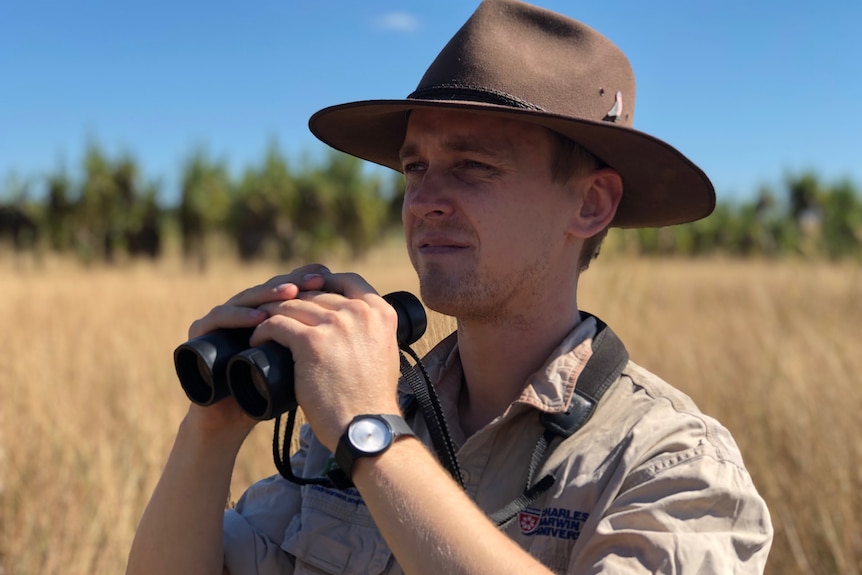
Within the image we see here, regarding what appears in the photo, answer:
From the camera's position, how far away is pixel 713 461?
1360 mm

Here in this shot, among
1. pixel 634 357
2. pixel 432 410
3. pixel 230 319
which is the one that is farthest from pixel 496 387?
pixel 634 357

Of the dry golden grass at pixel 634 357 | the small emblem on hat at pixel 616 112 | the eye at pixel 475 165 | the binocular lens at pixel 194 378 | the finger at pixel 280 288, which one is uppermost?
the small emblem on hat at pixel 616 112

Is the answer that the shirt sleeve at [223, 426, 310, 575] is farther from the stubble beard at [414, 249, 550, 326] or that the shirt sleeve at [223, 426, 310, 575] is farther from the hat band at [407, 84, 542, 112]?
the hat band at [407, 84, 542, 112]

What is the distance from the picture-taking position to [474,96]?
1700 mm

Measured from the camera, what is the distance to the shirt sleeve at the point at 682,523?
4.12 ft

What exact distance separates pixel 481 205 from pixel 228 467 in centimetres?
76

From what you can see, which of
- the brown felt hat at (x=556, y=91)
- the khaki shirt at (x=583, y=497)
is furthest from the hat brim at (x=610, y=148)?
the khaki shirt at (x=583, y=497)

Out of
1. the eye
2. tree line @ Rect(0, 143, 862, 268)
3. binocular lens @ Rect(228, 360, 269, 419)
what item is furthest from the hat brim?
tree line @ Rect(0, 143, 862, 268)

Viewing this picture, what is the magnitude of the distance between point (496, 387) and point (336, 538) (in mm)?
494

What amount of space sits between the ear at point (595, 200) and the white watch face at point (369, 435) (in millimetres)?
810

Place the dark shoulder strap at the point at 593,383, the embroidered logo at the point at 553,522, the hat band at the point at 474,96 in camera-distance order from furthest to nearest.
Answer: the hat band at the point at 474,96 → the dark shoulder strap at the point at 593,383 → the embroidered logo at the point at 553,522

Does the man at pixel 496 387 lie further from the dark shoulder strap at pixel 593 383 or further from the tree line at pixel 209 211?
the tree line at pixel 209 211

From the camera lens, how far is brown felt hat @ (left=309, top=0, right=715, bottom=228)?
5.55 feet

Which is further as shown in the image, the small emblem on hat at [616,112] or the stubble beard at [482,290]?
the small emblem on hat at [616,112]
